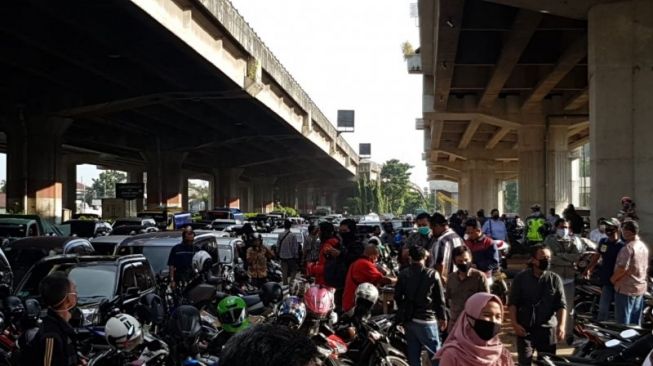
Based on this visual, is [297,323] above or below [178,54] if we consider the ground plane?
below

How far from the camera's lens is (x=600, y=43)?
17.6m

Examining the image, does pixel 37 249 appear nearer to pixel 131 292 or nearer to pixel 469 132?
pixel 131 292

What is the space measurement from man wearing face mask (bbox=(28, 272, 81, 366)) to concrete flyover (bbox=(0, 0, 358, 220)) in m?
15.6

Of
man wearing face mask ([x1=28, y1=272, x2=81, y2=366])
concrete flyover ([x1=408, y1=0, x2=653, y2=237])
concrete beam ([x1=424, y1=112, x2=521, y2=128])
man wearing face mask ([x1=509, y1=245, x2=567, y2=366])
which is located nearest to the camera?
man wearing face mask ([x1=28, y1=272, x2=81, y2=366])

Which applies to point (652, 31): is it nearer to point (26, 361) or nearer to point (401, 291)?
point (401, 291)

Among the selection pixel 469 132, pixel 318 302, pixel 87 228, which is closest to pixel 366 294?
pixel 318 302

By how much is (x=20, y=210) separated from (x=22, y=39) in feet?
51.5

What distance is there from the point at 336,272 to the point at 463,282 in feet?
9.70

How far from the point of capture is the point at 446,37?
73.5 feet

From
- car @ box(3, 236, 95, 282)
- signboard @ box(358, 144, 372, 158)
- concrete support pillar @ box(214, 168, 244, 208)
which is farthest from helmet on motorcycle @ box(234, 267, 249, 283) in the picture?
signboard @ box(358, 144, 372, 158)

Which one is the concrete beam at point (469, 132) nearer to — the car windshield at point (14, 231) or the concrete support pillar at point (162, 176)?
the concrete support pillar at point (162, 176)

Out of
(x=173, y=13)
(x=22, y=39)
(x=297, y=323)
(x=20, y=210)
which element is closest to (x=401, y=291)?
(x=297, y=323)

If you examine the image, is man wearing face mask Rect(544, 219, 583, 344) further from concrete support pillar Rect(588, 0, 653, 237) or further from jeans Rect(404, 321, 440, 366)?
jeans Rect(404, 321, 440, 366)

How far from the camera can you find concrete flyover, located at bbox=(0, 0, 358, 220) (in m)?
23.5
